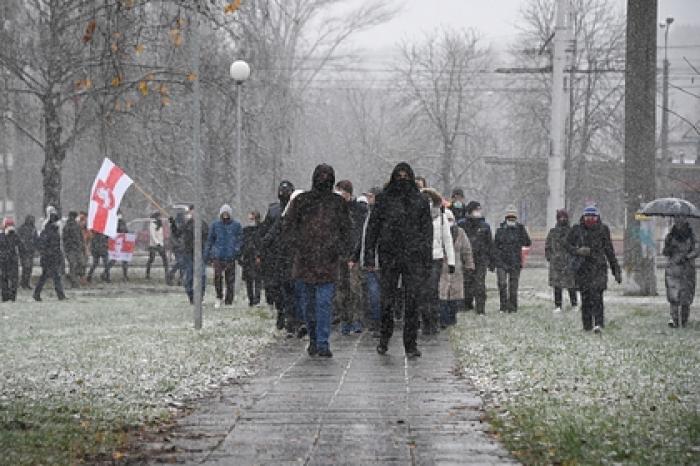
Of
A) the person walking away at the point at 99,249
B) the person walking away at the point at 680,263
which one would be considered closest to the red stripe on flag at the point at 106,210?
the person walking away at the point at 99,249

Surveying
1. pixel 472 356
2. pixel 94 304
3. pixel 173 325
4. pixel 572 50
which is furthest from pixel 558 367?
pixel 572 50

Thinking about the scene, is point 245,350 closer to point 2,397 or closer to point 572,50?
point 2,397

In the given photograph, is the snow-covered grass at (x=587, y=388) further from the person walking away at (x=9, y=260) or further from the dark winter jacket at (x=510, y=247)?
the person walking away at (x=9, y=260)

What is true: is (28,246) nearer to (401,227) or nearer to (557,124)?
(557,124)

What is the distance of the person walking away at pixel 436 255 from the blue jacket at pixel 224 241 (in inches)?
269

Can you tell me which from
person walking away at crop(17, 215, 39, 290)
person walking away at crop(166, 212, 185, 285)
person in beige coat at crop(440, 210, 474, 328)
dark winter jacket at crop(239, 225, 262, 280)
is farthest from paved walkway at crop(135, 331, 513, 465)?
person walking away at crop(17, 215, 39, 290)

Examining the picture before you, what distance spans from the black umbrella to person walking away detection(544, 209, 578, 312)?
2671 millimetres

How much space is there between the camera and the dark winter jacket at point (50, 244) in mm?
26172

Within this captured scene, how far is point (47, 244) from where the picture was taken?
86.0 ft

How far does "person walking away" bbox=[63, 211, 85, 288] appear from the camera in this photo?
106ft

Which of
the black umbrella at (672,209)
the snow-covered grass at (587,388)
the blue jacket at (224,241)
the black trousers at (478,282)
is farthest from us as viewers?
the blue jacket at (224,241)

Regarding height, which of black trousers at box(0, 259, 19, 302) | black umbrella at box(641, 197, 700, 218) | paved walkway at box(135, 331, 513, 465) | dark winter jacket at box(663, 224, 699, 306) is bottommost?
paved walkway at box(135, 331, 513, 465)

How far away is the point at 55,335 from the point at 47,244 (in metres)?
9.15

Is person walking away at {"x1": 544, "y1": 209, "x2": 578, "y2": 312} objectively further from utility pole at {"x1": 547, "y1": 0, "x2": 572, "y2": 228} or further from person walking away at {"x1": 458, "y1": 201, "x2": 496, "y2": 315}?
utility pole at {"x1": 547, "y1": 0, "x2": 572, "y2": 228}
